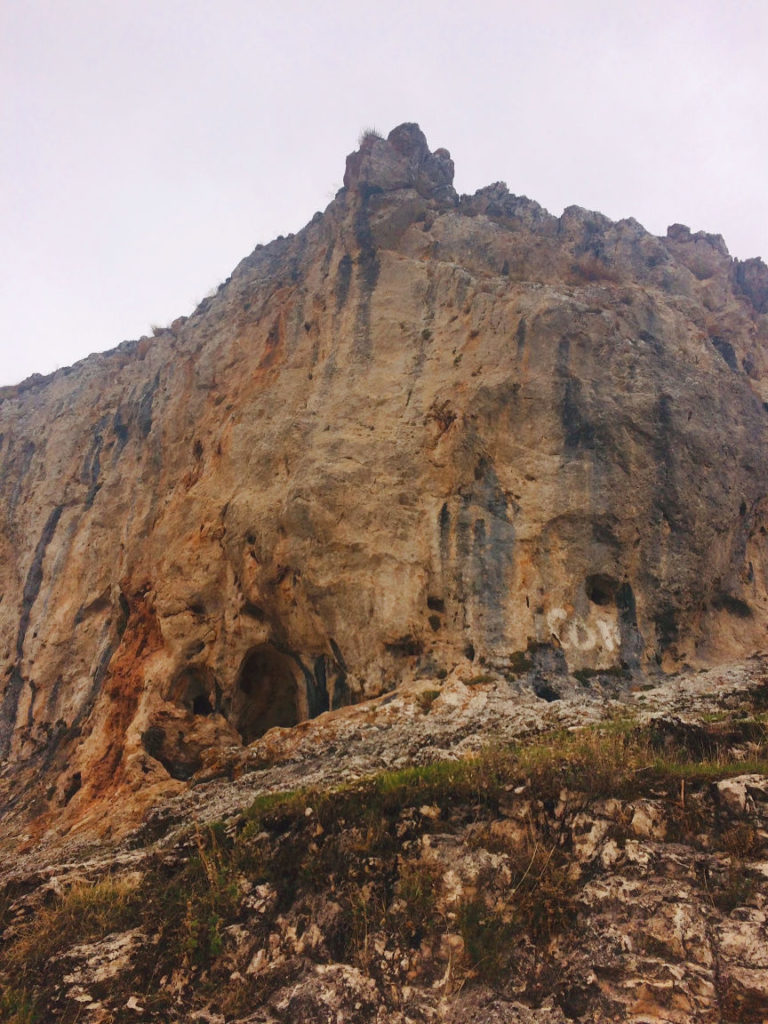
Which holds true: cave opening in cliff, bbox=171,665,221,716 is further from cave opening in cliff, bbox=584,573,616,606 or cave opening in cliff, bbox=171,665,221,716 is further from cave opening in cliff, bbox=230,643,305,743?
cave opening in cliff, bbox=584,573,616,606

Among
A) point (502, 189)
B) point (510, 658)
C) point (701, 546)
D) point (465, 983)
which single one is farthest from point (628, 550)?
point (502, 189)

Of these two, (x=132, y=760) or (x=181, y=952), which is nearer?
(x=181, y=952)

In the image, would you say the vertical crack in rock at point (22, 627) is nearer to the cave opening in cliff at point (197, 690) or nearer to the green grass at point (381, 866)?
the cave opening in cliff at point (197, 690)

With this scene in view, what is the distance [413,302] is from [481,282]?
7.46ft

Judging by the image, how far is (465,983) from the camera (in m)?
6.12

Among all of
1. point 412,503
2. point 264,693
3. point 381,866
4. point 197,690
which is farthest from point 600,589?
point 197,690

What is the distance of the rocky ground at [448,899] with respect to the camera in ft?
19.3

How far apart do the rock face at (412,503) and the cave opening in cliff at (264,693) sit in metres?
0.09

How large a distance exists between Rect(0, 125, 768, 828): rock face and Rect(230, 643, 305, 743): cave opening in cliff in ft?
0.30

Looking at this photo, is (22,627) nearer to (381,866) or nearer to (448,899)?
(381,866)

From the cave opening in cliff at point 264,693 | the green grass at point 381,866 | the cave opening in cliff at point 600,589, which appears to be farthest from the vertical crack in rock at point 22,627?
the cave opening in cliff at point 600,589

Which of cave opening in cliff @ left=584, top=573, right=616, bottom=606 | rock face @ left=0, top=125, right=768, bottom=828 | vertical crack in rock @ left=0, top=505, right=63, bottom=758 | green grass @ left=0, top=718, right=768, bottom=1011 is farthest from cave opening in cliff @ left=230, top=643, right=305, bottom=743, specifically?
vertical crack in rock @ left=0, top=505, right=63, bottom=758

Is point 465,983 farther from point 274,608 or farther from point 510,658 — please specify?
point 274,608

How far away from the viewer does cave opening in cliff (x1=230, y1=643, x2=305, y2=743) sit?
18.1m
